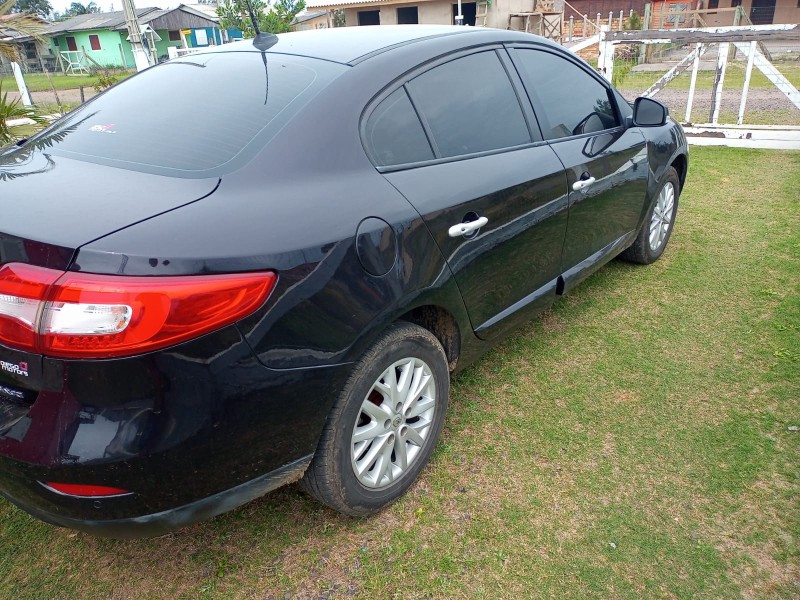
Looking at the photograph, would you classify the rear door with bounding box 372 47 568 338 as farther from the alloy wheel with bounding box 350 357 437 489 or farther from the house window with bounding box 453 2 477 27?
the house window with bounding box 453 2 477 27

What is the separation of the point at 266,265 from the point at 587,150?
220 centimetres

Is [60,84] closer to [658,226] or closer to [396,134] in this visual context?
[658,226]

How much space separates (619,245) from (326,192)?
2526mm

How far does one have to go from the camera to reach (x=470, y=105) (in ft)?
8.72

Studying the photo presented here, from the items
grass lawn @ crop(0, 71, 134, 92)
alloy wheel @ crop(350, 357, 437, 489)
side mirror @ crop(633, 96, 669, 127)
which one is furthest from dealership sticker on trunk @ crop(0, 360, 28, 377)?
grass lawn @ crop(0, 71, 134, 92)

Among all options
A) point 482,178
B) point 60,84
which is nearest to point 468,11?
point 60,84

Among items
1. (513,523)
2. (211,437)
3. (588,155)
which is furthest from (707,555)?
(588,155)

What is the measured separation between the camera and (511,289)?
9.22 ft

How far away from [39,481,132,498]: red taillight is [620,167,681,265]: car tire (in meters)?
3.66

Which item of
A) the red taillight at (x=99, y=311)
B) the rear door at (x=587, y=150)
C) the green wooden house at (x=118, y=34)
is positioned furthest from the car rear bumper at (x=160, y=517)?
the green wooden house at (x=118, y=34)

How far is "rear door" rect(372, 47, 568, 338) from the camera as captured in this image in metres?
2.27

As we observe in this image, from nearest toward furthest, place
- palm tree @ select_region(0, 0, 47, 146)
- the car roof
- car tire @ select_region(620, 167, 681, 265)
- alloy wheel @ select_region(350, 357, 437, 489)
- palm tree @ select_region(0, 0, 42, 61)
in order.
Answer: alloy wheel @ select_region(350, 357, 437, 489) < the car roof < car tire @ select_region(620, 167, 681, 265) < palm tree @ select_region(0, 0, 47, 146) < palm tree @ select_region(0, 0, 42, 61)

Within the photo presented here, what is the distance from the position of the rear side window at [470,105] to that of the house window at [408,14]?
32.6m

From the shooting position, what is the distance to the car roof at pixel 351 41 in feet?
7.84
